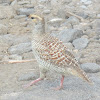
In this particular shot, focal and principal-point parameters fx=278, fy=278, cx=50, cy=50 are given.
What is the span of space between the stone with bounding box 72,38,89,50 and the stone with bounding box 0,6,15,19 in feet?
12.2

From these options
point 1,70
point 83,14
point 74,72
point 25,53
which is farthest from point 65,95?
point 83,14

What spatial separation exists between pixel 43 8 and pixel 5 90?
700 cm

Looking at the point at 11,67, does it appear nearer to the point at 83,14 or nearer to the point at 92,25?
the point at 92,25

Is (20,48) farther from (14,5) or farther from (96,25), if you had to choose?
(14,5)

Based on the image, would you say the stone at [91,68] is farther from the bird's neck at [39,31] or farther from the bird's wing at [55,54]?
the bird's neck at [39,31]

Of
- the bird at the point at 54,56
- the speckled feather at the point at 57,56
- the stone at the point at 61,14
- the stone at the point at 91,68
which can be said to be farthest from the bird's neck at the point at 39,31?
the stone at the point at 61,14

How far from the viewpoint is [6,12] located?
11195 millimetres

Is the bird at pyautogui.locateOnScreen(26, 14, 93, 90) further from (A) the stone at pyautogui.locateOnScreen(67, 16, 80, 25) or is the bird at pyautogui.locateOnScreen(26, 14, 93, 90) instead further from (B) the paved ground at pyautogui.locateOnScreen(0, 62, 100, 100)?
(A) the stone at pyautogui.locateOnScreen(67, 16, 80, 25)

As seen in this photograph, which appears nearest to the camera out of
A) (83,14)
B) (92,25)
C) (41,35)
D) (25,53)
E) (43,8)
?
(41,35)

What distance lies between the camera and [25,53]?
785cm

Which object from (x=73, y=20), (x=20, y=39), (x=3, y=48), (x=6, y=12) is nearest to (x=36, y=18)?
(x=3, y=48)

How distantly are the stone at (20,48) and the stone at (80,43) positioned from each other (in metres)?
1.38

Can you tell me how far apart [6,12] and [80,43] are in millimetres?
4128

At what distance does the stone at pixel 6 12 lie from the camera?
11.1m
